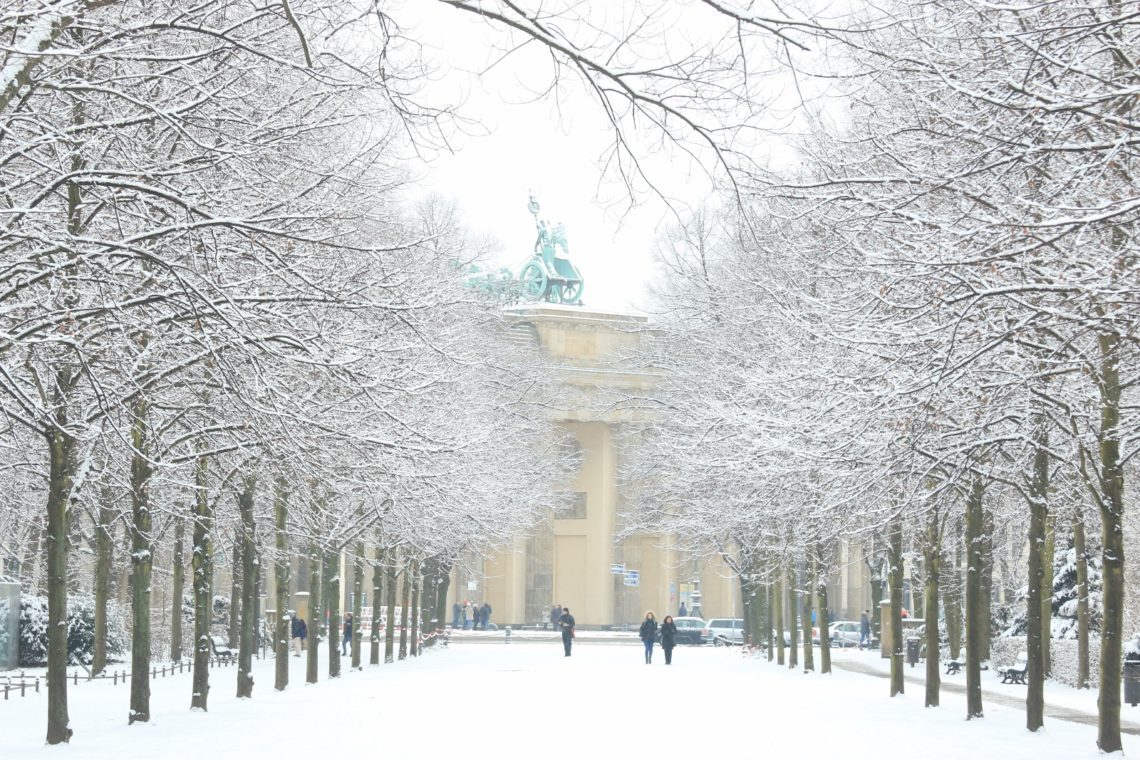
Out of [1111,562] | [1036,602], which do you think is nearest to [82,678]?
[1036,602]

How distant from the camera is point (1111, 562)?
16.1 meters

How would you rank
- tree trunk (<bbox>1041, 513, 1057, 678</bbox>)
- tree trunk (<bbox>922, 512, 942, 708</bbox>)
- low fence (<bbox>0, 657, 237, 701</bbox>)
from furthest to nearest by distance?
tree trunk (<bbox>1041, 513, 1057, 678</bbox>), low fence (<bbox>0, 657, 237, 701</bbox>), tree trunk (<bbox>922, 512, 942, 708</bbox>)

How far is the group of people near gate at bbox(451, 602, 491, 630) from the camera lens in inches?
3004

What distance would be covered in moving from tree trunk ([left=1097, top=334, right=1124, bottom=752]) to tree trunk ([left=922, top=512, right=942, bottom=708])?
7272 mm

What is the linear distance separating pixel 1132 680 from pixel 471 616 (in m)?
59.9

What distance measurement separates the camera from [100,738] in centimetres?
1827

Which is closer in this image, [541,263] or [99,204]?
[99,204]

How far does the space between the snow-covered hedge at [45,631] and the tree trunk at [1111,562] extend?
934 inches

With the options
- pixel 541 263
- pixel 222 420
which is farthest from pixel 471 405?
pixel 541 263

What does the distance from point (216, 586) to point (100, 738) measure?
48758 mm

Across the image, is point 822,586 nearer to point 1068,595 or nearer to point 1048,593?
point 1068,595

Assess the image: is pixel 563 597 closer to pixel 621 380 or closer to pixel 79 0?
pixel 621 380

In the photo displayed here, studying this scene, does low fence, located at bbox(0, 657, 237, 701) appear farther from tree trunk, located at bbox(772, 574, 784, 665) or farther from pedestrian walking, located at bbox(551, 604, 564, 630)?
pedestrian walking, located at bbox(551, 604, 564, 630)

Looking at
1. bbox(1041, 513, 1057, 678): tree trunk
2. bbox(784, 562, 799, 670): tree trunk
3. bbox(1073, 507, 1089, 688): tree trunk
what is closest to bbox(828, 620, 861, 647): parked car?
bbox(784, 562, 799, 670): tree trunk
